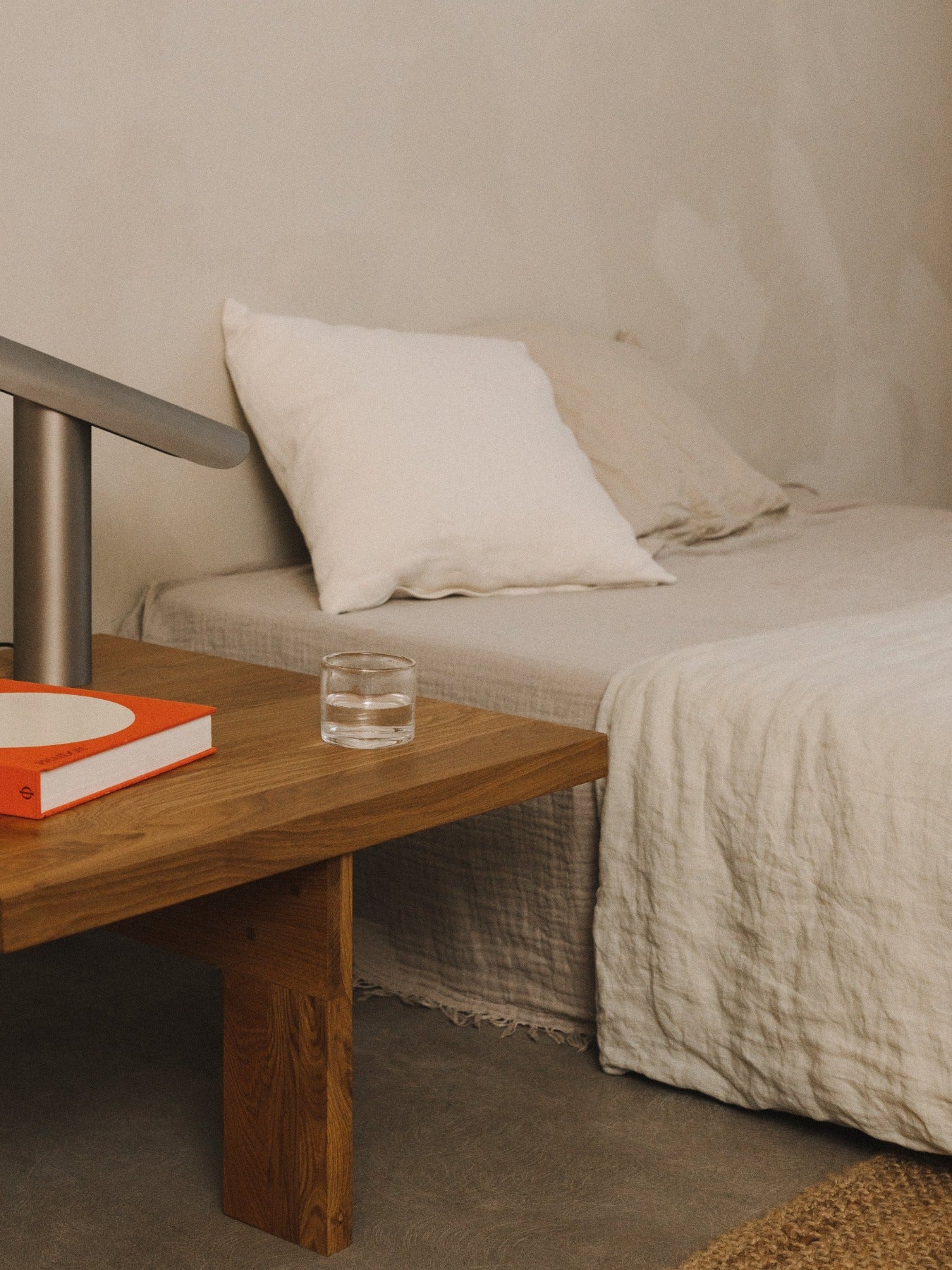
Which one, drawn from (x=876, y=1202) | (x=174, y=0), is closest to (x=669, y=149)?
(x=174, y=0)

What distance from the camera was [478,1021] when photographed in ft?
5.11

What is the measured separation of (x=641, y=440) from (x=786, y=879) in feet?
3.39

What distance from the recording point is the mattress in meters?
1.49

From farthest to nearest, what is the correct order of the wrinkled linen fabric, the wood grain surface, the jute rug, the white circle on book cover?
1. the wrinkled linen fabric
2. the jute rug
3. the white circle on book cover
4. the wood grain surface

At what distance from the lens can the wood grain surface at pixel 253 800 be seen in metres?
0.88

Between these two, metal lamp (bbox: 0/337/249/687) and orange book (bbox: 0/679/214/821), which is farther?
metal lamp (bbox: 0/337/249/687)

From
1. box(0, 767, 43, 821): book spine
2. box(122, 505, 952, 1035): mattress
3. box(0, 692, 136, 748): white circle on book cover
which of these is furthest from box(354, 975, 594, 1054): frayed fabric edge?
box(0, 767, 43, 821): book spine

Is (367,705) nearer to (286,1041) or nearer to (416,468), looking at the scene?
(286,1041)

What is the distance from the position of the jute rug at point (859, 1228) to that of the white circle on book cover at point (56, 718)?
612mm

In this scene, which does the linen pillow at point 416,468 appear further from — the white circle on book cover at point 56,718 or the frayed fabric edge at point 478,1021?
the white circle on book cover at point 56,718

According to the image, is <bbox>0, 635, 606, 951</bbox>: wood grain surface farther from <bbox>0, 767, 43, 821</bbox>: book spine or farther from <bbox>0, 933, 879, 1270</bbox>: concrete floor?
<bbox>0, 933, 879, 1270</bbox>: concrete floor

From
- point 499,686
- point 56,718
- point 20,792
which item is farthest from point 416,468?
point 20,792

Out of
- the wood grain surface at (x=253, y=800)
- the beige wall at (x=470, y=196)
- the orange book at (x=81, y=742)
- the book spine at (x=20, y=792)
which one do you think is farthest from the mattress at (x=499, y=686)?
the book spine at (x=20, y=792)

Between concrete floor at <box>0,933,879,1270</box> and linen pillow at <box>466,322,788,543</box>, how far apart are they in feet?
2.97
